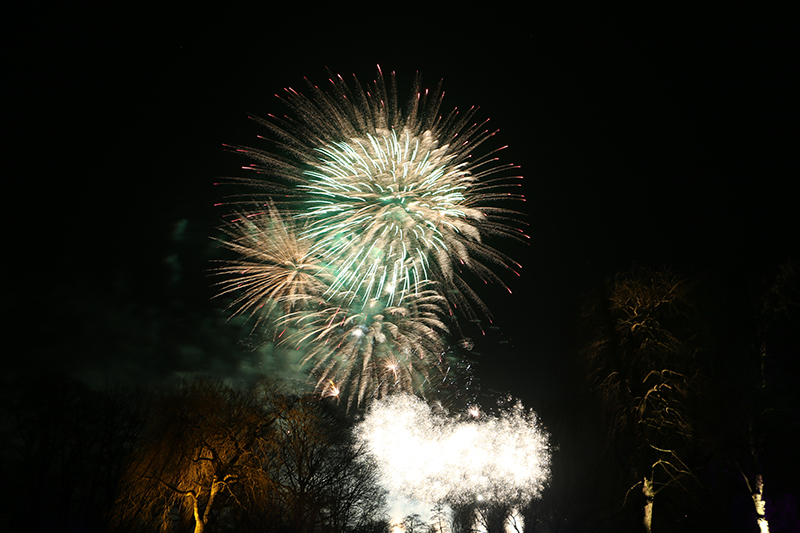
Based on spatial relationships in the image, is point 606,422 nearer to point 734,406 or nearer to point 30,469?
point 734,406

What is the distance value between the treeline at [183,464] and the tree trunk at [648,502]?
41.6 feet

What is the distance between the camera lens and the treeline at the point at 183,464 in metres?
15.3

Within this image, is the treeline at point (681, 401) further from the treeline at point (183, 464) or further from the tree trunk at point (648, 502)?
the treeline at point (183, 464)

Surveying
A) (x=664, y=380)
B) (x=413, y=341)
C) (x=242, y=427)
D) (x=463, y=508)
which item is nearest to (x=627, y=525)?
(x=664, y=380)

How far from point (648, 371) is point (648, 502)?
3545 millimetres

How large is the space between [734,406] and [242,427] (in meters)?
17.8

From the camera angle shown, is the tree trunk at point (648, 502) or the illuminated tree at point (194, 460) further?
the illuminated tree at point (194, 460)

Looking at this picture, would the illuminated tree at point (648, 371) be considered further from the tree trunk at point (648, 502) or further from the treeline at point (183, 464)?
the treeline at point (183, 464)

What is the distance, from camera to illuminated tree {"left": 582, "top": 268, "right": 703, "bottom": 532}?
10883 mm

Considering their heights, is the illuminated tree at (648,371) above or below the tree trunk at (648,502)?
above

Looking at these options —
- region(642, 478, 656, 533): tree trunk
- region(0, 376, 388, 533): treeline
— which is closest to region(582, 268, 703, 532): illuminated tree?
region(642, 478, 656, 533): tree trunk

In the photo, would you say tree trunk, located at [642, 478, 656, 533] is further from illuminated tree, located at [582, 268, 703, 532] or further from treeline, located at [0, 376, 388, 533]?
treeline, located at [0, 376, 388, 533]

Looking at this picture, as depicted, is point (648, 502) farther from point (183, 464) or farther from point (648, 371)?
point (183, 464)

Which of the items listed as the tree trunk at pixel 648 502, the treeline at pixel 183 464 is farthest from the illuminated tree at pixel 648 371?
the treeline at pixel 183 464
